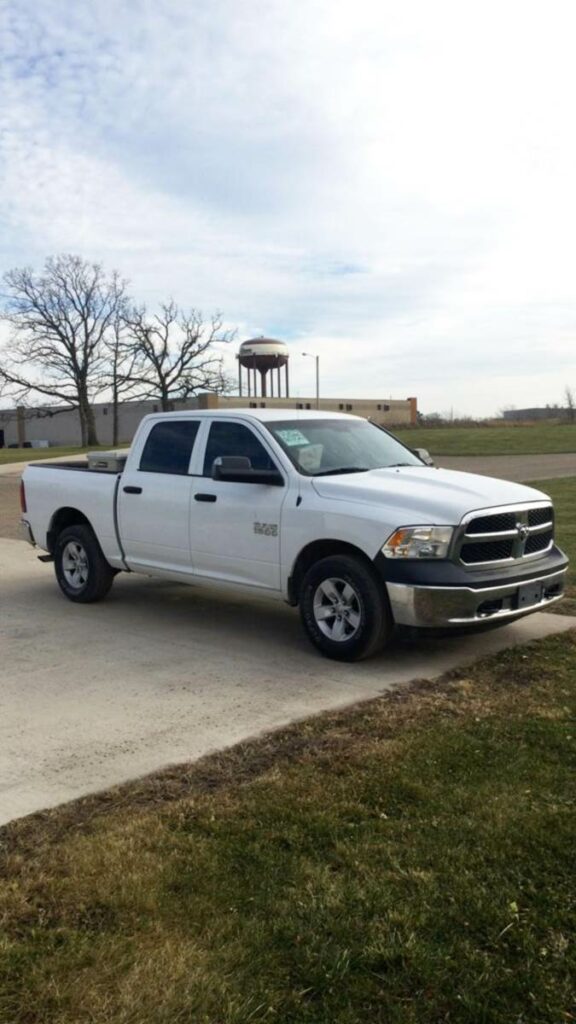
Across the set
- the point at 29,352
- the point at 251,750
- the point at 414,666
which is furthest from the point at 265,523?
the point at 29,352

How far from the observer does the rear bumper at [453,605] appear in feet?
17.9

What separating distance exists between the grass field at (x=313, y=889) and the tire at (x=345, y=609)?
130 centimetres

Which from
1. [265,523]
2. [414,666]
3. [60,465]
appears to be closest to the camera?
[414,666]

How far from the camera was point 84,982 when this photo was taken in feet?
8.32

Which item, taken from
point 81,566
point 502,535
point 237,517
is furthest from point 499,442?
point 502,535

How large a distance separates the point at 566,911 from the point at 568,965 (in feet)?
0.88

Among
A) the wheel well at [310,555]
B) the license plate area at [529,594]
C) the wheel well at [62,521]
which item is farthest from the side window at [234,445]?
the license plate area at [529,594]

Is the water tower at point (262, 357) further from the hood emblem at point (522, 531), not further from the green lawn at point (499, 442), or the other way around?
the hood emblem at point (522, 531)

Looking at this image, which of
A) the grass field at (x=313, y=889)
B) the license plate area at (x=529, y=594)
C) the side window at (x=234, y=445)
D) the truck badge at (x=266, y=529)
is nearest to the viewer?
the grass field at (x=313, y=889)

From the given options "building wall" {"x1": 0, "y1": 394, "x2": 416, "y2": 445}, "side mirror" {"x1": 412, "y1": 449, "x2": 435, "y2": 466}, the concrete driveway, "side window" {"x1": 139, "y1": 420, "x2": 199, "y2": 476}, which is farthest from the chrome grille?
"building wall" {"x1": 0, "y1": 394, "x2": 416, "y2": 445}

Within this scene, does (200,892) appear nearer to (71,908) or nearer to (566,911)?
(71,908)

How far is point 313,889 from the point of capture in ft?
9.81

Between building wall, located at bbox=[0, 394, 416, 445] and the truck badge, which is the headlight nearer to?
the truck badge

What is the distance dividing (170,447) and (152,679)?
245cm
